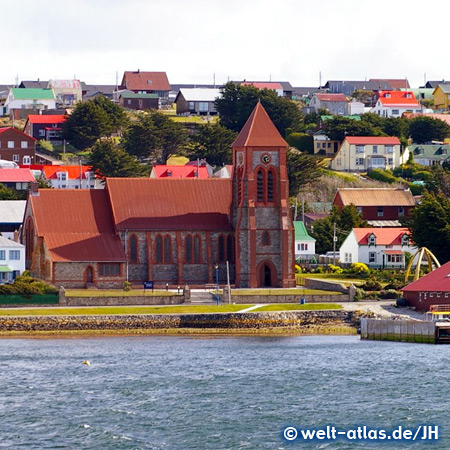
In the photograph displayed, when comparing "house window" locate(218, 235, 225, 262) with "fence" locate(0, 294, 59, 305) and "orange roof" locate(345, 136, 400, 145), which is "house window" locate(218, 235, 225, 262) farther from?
"orange roof" locate(345, 136, 400, 145)

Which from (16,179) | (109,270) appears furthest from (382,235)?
(16,179)

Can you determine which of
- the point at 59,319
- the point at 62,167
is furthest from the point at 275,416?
the point at 62,167

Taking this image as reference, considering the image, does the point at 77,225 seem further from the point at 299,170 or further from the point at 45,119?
the point at 45,119

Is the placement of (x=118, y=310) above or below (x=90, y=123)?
below

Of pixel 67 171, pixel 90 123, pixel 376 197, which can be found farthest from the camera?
pixel 90 123

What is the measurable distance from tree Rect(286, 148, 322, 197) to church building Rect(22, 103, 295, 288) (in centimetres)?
3826

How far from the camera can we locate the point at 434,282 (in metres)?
101

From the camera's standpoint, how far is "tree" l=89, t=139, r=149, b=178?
15275cm

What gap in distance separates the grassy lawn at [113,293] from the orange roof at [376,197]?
44.5 m

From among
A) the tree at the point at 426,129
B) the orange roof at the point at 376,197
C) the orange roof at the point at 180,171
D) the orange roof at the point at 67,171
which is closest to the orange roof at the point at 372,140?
the tree at the point at 426,129

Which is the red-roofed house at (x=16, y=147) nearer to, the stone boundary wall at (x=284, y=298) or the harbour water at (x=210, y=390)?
the stone boundary wall at (x=284, y=298)

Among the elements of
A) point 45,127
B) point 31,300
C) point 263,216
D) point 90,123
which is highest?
point 45,127

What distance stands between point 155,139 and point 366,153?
2546 centimetres

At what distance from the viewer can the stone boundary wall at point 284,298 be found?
103 meters
